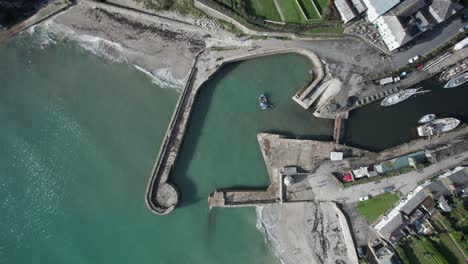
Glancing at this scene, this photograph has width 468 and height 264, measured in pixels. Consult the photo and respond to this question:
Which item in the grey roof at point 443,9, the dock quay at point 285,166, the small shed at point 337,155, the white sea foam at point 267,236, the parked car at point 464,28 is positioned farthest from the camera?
the white sea foam at point 267,236

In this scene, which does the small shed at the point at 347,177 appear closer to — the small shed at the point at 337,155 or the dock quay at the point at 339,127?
the small shed at the point at 337,155

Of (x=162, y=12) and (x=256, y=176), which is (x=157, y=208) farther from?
(x=162, y=12)

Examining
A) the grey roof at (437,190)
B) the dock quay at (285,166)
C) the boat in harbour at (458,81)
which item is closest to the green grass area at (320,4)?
the dock quay at (285,166)

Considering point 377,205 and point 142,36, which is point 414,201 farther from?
Answer: point 142,36

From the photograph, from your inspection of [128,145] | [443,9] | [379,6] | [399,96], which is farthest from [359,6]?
[128,145]

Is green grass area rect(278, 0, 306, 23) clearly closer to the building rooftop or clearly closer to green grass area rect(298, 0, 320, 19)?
green grass area rect(298, 0, 320, 19)

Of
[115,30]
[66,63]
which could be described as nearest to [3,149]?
[66,63]
